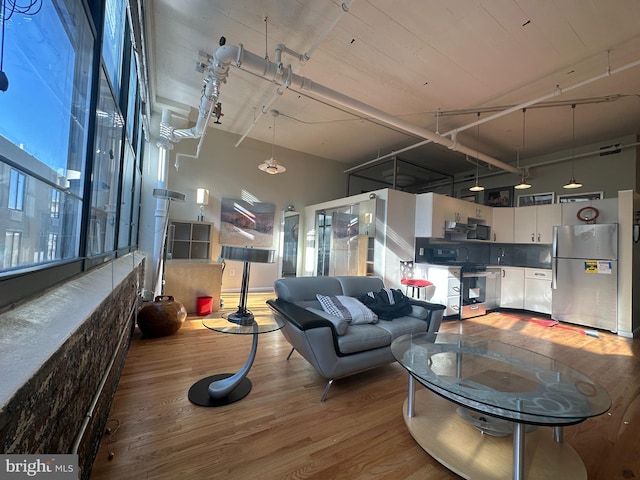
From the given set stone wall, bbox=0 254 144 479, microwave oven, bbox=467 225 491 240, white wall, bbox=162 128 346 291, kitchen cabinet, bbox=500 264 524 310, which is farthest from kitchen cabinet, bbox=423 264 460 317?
stone wall, bbox=0 254 144 479

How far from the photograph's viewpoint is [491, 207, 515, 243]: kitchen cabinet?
563 cm

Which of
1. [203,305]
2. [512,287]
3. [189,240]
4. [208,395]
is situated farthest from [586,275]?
[189,240]

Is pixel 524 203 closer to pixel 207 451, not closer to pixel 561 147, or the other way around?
pixel 561 147

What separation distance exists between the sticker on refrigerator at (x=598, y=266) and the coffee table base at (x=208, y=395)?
5.37 meters

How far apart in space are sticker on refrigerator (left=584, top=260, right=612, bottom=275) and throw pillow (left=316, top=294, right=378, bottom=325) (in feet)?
13.6

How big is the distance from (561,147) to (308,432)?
721 centimetres

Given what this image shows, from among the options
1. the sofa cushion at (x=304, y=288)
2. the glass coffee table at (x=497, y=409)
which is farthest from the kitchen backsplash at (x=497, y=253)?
the glass coffee table at (x=497, y=409)

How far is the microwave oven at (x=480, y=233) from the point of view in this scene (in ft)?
18.0

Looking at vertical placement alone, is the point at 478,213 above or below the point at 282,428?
above

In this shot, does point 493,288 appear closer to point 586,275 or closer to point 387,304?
point 586,275

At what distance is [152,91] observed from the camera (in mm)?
4250

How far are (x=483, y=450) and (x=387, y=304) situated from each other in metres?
1.40

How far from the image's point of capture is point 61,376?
2.53 ft

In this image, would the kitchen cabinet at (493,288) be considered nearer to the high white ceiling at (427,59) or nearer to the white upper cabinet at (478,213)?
the white upper cabinet at (478,213)
